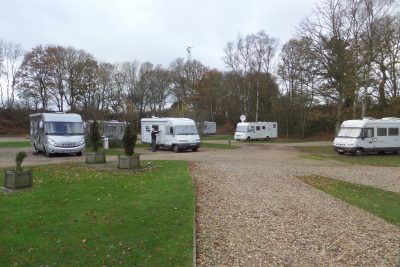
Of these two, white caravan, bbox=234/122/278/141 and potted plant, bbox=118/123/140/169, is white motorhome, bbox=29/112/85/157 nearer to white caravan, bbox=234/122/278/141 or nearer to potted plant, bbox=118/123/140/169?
potted plant, bbox=118/123/140/169

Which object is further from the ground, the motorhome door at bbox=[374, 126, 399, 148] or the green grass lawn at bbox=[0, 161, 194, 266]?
the motorhome door at bbox=[374, 126, 399, 148]

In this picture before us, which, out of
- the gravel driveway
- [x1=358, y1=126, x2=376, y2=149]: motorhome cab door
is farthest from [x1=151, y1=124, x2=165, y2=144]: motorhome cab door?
the gravel driveway

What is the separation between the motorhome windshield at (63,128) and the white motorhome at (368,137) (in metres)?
16.6

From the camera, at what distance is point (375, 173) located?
56.1 ft

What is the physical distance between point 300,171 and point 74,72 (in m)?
51.6

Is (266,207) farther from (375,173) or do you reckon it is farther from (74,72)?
(74,72)

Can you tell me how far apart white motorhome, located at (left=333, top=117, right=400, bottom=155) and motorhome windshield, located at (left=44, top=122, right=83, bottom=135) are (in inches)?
654

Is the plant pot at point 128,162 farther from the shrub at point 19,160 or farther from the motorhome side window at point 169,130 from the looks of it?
the motorhome side window at point 169,130

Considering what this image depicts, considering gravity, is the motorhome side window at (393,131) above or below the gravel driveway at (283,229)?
above

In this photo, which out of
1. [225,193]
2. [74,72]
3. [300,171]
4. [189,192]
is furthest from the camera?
[74,72]

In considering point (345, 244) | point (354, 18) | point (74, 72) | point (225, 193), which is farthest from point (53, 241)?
point (74, 72)

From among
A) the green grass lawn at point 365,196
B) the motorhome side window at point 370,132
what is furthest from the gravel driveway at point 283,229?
the motorhome side window at point 370,132

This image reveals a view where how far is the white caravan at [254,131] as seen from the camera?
148ft

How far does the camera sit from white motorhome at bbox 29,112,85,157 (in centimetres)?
2264
